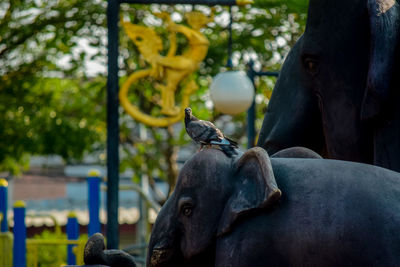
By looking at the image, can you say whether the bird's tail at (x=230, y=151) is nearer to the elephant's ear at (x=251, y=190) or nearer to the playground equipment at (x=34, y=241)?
the elephant's ear at (x=251, y=190)

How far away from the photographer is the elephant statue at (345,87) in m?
2.60

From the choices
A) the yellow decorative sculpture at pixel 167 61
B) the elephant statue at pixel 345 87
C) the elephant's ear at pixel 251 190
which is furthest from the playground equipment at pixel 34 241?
the elephant's ear at pixel 251 190

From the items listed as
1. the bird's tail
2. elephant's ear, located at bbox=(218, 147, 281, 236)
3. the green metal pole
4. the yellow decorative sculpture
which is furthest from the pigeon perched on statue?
the yellow decorative sculpture

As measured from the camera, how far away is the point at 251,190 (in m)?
2.13

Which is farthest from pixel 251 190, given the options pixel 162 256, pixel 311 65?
pixel 311 65

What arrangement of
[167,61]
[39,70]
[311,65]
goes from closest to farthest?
1. [311,65]
2. [167,61]
3. [39,70]

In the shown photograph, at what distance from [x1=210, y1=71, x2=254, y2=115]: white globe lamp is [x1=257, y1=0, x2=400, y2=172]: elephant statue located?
6947 mm

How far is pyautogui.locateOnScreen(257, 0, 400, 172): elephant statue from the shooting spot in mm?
2600

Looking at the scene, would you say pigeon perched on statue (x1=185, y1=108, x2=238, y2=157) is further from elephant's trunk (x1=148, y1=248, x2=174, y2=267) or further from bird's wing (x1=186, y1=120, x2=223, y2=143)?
elephant's trunk (x1=148, y1=248, x2=174, y2=267)

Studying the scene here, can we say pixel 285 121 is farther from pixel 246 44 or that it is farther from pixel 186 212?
pixel 246 44

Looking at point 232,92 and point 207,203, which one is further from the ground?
point 207,203

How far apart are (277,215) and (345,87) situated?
30.7 inches

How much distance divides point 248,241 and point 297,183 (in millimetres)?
187

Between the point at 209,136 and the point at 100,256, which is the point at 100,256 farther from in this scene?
the point at 209,136
